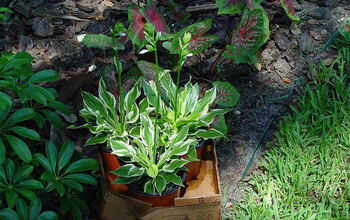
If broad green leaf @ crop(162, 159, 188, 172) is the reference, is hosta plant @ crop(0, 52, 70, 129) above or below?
above

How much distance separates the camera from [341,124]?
284 centimetres

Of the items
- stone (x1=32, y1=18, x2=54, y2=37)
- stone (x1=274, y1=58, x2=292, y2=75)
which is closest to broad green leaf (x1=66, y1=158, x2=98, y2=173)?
stone (x1=32, y1=18, x2=54, y2=37)

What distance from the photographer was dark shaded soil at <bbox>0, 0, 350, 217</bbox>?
2.88m

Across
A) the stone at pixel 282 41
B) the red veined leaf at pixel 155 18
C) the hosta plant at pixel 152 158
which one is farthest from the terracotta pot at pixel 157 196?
the stone at pixel 282 41

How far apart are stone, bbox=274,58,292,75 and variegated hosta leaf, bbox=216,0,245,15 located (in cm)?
63

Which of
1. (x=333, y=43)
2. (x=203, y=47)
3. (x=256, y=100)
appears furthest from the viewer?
(x=333, y=43)

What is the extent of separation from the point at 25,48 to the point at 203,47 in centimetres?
118

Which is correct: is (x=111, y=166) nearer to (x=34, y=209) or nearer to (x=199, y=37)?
(x=34, y=209)

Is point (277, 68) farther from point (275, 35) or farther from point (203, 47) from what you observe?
point (203, 47)

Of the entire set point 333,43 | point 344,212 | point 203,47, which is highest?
point 203,47

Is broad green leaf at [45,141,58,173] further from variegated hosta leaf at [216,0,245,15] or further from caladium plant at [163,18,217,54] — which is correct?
variegated hosta leaf at [216,0,245,15]

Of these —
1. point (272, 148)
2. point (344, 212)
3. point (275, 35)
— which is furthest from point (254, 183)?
point (275, 35)

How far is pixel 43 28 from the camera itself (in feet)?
10.9

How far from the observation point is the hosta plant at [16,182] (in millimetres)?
2193
